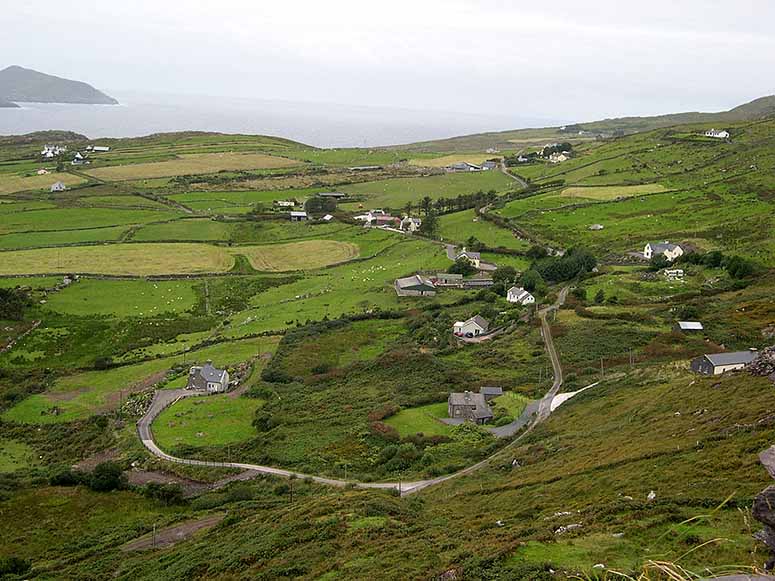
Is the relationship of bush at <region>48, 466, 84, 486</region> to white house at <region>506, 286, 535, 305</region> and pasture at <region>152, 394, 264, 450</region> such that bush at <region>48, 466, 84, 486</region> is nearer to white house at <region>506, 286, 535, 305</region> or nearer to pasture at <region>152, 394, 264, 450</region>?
pasture at <region>152, 394, 264, 450</region>

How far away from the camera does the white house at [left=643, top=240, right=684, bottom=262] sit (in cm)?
7475

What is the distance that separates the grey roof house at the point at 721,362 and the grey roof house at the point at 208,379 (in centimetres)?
3613

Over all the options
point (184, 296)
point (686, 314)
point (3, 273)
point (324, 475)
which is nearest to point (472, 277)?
point (686, 314)

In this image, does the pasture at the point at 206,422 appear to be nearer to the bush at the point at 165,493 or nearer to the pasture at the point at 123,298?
the bush at the point at 165,493

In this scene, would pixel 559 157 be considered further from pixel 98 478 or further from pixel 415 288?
pixel 98 478

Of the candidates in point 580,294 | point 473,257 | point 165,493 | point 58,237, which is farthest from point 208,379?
point 58,237

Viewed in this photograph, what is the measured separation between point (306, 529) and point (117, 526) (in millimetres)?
13913

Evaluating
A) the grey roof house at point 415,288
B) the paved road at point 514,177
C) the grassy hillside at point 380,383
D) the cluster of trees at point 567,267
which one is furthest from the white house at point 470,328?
the paved road at point 514,177

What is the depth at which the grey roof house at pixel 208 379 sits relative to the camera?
50844mm

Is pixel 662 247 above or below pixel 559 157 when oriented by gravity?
below

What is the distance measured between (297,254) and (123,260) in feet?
80.9

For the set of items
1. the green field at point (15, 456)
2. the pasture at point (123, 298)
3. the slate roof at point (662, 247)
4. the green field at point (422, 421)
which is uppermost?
the slate roof at point (662, 247)

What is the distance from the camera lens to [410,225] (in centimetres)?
10612

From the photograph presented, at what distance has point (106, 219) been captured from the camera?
348 ft
